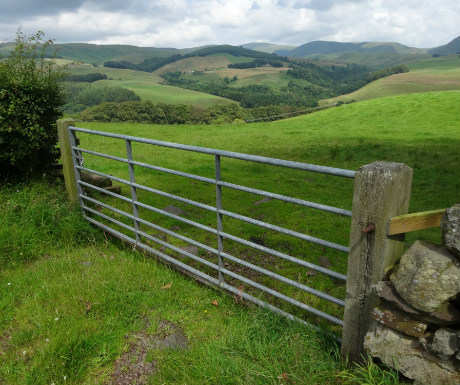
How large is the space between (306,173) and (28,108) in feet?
28.1

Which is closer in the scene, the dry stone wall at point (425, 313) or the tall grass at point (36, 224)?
the dry stone wall at point (425, 313)

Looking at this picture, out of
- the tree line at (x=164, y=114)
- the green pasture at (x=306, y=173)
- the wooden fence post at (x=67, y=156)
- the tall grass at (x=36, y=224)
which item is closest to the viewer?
the tall grass at (x=36, y=224)

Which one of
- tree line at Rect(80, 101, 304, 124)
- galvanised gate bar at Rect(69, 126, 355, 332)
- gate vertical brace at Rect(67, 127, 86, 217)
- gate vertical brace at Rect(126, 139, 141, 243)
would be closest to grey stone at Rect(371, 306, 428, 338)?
galvanised gate bar at Rect(69, 126, 355, 332)

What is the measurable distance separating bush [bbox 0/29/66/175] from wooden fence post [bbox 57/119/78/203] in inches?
22.2

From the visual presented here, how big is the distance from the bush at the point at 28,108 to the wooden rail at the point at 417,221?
6229 mm

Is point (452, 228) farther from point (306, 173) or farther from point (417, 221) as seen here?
point (306, 173)

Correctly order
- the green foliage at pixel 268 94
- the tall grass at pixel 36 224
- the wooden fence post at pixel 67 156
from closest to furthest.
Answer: the tall grass at pixel 36 224
the wooden fence post at pixel 67 156
the green foliage at pixel 268 94

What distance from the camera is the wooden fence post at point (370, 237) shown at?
2529mm

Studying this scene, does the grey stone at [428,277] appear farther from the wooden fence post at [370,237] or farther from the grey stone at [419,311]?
the wooden fence post at [370,237]

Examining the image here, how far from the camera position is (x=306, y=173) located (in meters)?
12.3

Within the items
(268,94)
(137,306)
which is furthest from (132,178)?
(268,94)

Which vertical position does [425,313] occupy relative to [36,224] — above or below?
above

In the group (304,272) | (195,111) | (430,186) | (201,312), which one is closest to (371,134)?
(430,186)

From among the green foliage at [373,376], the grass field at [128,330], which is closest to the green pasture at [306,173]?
the grass field at [128,330]
